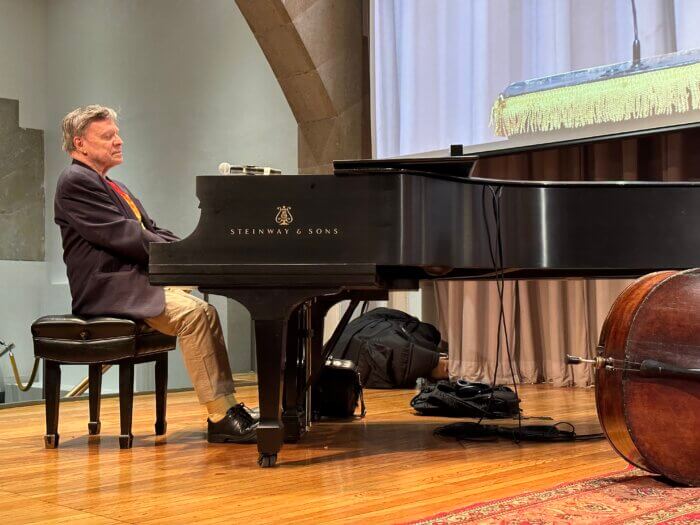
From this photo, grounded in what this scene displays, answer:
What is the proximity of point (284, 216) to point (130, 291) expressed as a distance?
2.61 feet

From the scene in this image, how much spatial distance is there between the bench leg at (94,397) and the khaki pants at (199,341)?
45cm

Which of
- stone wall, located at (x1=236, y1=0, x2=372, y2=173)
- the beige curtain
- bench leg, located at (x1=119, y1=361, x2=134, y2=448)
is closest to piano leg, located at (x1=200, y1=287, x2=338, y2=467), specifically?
bench leg, located at (x1=119, y1=361, x2=134, y2=448)

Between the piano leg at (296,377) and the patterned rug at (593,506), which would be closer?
the patterned rug at (593,506)

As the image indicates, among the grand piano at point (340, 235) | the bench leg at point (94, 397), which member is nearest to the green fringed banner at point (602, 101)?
the grand piano at point (340, 235)

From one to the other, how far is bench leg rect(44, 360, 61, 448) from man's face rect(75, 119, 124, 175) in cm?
76

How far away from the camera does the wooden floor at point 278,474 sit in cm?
228

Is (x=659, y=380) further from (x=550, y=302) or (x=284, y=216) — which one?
(x=550, y=302)

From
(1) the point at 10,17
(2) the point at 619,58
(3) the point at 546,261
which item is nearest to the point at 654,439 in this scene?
(3) the point at 546,261

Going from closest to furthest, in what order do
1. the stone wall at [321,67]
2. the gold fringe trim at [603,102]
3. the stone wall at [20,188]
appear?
the gold fringe trim at [603,102] < the stone wall at [321,67] < the stone wall at [20,188]

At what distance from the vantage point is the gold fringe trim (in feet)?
13.9

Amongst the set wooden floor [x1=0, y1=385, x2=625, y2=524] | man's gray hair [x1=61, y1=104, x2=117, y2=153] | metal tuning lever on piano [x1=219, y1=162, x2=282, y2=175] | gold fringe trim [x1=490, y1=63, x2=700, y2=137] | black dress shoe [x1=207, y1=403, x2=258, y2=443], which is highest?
gold fringe trim [x1=490, y1=63, x2=700, y2=137]

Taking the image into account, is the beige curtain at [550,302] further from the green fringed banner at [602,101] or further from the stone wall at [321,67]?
the stone wall at [321,67]

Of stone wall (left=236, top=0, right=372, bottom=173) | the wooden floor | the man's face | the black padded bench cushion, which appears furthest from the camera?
stone wall (left=236, top=0, right=372, bottom=173)

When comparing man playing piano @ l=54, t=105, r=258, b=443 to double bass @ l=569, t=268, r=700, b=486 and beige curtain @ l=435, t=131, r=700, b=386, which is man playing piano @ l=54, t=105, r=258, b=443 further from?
beige curtain @ l=435, t=131, r=700, b=386
